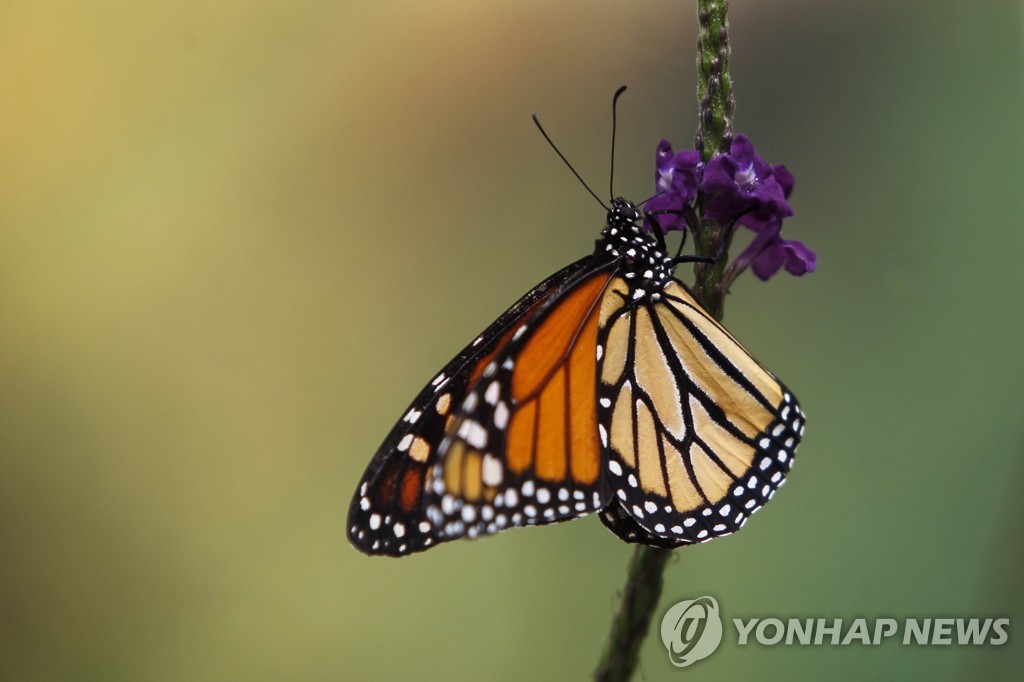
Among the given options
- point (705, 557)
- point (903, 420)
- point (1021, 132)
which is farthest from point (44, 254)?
point (1021, 132)

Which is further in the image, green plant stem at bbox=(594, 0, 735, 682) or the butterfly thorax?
the butterfly thorax

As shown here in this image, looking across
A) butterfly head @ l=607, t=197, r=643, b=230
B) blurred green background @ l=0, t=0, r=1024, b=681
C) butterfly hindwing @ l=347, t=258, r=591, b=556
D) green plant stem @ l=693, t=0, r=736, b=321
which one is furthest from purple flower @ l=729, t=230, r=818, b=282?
blurred green background @ l=0, t=0, r=1024, b=681

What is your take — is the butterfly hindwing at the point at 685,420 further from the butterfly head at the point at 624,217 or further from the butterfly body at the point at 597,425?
the butterfly head at the point at 624,217

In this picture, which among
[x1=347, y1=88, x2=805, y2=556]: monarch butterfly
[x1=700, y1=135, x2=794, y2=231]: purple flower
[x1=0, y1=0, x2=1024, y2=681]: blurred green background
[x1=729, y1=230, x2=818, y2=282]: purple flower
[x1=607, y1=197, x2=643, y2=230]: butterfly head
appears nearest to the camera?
[x1=700, y1=135, x2=794, y2=231]: purple flower

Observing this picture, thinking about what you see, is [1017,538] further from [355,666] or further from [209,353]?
[209,353]

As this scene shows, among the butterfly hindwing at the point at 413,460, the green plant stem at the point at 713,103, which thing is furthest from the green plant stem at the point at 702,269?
the butterfly hindwing at the point at 413,460

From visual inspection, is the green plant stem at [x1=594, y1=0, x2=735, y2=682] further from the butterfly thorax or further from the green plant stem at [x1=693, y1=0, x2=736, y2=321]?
the butterfly thorax

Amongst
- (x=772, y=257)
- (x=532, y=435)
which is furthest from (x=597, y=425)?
(x=772, y=257)
